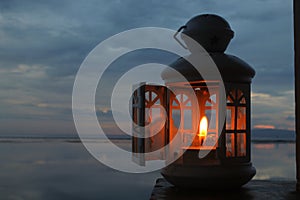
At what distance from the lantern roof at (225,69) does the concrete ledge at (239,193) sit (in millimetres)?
1319

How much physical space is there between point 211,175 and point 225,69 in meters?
1.24

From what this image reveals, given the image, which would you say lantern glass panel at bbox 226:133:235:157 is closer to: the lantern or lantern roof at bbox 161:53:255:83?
the lantern

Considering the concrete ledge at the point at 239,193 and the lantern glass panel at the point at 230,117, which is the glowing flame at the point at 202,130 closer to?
the lantern glass panel at the point at 230,117

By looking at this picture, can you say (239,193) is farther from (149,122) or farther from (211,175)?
(149,122)

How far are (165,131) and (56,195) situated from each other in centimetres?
1101

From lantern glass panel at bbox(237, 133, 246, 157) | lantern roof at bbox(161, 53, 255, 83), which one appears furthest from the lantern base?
lantern roof at bbox(161, 53, 255, 83)

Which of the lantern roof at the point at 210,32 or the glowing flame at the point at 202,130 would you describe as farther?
the glowing flame at the point at 202,130

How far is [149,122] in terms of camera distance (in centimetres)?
520

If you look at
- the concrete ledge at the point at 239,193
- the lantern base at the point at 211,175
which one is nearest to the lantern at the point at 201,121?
the lantern base at the point at 211,175

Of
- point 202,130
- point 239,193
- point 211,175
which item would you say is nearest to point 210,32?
point 202,130

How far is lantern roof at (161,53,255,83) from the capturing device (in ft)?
15.5

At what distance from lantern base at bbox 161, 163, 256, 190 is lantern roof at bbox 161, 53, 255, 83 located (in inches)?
40.6

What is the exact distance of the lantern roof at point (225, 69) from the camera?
4723 mm

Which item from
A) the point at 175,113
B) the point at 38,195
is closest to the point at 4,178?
the point at 38,195
